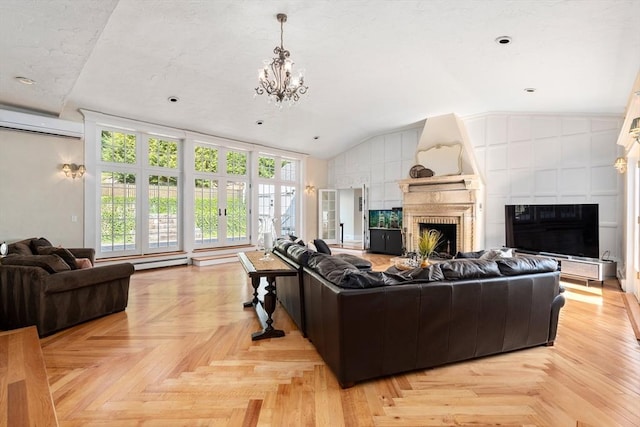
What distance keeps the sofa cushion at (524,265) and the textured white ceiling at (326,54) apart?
2.40 metres

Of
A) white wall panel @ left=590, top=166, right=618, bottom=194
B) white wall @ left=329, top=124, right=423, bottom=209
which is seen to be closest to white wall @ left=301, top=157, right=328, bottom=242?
white wall @ left=329, top=124, right=423, bottom=209

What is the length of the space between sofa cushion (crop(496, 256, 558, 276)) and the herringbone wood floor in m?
0.71

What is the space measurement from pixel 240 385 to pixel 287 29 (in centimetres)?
388

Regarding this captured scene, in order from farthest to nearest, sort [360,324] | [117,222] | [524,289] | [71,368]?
[117,222] → [524,289] → [71,368] → [360,324]

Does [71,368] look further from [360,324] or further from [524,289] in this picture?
[524,289]

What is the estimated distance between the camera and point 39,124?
525cm

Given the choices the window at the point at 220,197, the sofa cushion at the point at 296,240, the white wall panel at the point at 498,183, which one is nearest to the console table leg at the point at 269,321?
the sofa cushion at the point at 296,240

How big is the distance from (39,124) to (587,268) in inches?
359

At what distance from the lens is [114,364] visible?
2.56m

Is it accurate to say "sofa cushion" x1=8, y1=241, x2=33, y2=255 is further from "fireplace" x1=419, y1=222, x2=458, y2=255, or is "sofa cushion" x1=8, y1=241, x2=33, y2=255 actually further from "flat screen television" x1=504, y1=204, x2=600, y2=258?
"flat screen television" x1=504, y1=204, x2=600, y2=258

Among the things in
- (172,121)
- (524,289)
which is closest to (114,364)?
(524,289)

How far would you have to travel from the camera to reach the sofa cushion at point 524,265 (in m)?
2.65

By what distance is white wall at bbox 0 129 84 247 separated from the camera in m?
5.02

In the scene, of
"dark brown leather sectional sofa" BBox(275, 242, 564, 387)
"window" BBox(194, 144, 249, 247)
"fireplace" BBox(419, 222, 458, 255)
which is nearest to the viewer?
"dark brown leather sectional sofa" BBox(275, 242, 564, 387)
